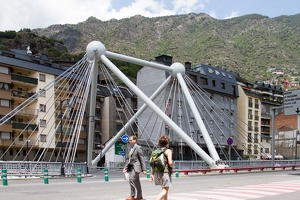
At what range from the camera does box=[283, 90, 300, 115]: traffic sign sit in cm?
3354

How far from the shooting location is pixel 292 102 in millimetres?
34062

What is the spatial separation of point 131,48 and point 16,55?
100 meters

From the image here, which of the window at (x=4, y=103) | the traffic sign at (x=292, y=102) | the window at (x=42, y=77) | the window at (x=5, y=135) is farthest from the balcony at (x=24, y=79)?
the traffic sign at (x=292, y=102)

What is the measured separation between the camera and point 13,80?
54.6 meters

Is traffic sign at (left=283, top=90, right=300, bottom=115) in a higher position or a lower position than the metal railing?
higher

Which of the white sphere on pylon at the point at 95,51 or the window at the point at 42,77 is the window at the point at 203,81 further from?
the white sphere on pylon at the point at 95,51

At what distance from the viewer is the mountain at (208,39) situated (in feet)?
482

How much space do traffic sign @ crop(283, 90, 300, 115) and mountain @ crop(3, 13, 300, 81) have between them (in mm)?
99702

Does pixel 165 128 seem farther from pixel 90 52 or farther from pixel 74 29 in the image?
pixel 74 29

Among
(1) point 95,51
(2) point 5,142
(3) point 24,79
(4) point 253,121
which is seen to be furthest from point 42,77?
(4) point 253,121

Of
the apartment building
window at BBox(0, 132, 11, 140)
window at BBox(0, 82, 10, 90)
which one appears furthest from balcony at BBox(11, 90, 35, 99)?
the apartment building

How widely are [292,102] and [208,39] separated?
12557 centimetres

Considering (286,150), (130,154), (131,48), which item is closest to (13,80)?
(130,154)

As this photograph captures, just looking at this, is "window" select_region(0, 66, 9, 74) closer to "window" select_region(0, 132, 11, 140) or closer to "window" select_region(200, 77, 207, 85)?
"window" select_region(0, 132, 11, 140)
